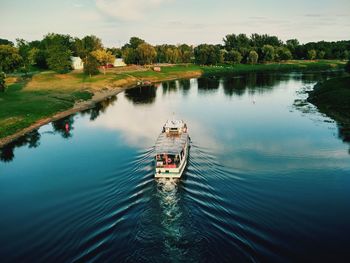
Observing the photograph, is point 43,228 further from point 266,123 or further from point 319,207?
point 266,123

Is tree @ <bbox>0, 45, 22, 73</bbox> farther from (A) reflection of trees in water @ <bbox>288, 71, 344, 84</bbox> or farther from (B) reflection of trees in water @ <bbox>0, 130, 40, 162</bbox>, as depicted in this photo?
(A) reflection of trees in water @ <bbox>288, 71, 344, 84</bbox>

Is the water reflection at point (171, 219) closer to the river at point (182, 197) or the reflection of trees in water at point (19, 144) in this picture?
the river at point (182, 197)

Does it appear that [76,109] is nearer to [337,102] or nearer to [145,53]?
[337,102]

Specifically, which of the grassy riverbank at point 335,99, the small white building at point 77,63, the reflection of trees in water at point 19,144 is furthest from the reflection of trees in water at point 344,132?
the small white building at point 77,63

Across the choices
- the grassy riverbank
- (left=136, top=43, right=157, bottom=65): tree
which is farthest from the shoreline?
the grassy riverbank

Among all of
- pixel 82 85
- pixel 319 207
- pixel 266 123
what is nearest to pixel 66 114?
pixel 82 85

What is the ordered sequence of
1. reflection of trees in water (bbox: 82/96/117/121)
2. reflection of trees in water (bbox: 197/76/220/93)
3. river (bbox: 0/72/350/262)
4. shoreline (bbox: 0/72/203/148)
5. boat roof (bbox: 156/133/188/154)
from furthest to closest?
reflection of trees in water (bbox: 197/76/220/93), reflection of trees in water (bbox: 82/96/117/121), shoreline (bbox: 0/72/203/148), boat roof (bbox: 156/133/188/154), river (bbox: 0/72/350/262)

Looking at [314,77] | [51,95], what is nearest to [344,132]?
[51,95]
